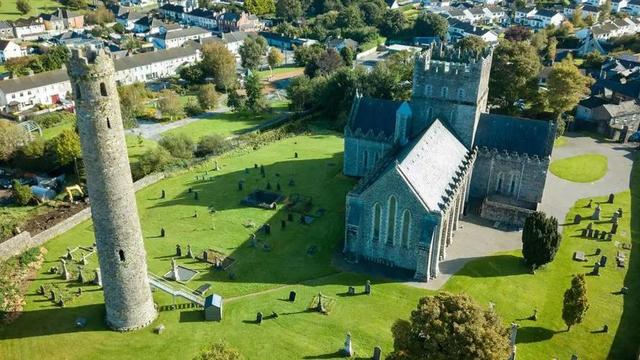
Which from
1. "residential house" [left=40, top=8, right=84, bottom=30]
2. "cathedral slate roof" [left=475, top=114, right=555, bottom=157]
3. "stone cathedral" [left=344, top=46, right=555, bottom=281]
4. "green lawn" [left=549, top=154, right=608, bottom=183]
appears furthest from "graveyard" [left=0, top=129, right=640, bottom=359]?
"residential house" [left=40, top=8, right=84, bottom=30]

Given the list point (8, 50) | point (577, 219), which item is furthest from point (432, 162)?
point (8, 50)

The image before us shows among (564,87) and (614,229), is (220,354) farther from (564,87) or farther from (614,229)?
(564,87)

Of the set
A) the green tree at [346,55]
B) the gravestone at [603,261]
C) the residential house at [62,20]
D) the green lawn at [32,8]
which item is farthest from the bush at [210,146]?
the green lawn at [32,8]

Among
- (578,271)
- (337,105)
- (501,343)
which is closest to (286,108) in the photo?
A: (337,105)

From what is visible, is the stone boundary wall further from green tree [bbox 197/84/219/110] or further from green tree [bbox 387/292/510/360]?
green tree [bbox 197/84/219/110]

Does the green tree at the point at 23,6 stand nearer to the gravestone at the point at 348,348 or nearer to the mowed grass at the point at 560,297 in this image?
the mowed grass at the point at 560,297

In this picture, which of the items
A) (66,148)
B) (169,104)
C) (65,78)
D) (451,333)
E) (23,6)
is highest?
(23,6)
